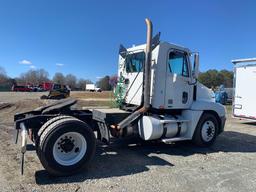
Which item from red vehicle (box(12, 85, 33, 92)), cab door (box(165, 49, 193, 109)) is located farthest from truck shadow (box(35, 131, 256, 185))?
red vehicle (box(12, 85, 33, 92))

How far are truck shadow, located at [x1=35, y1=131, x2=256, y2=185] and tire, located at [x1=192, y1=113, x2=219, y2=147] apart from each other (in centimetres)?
23

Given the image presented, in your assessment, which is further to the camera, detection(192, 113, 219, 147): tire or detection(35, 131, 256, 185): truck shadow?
detection(192, 113, 219, 147): tire

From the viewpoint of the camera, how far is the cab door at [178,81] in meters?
8.38

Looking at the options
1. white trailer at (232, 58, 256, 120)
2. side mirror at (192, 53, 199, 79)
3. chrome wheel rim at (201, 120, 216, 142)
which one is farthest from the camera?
white trailer at (232, 58, 256, 120)

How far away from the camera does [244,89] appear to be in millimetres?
15164

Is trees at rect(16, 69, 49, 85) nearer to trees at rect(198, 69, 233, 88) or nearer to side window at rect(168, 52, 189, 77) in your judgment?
trees at rect(198, 69, 233, 88)

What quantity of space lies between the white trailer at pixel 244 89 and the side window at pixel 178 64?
23.9 feet

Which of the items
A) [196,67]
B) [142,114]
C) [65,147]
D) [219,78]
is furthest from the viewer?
[219,78]

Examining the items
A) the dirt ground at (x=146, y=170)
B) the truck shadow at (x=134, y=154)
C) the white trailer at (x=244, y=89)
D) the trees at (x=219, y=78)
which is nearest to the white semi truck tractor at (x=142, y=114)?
the truck shadow at (x=134, y=154)

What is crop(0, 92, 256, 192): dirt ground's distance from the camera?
215 inches

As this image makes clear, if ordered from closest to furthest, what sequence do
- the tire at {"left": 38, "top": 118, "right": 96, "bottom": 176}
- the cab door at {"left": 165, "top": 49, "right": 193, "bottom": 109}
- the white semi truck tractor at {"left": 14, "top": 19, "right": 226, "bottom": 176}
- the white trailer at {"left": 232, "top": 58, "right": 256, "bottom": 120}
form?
the tire at {"left": 38, "top": 118, "right": 96, "bottom": 176} → the white semi truck tractor at {"left": 14, "top": 19, "right": 226, "bottom": 176} → the cab door at {"left": 165, "top": 49, "right": 193, "bottom": 109} → the white trailer at {"left": 232, "top": 58, "right": 256, "bottom": 120}

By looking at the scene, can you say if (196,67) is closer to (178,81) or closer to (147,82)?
(178,81)

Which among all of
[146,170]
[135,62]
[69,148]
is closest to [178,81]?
[135,62]

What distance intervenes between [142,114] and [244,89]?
9.00 metres
